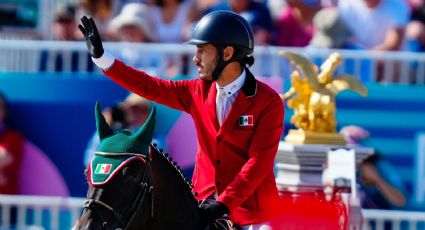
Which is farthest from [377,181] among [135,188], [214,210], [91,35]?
[135,188]

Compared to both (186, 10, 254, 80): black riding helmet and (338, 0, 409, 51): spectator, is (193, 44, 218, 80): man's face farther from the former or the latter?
(338, 0, 409, 51): spectator

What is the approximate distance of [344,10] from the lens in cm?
1241

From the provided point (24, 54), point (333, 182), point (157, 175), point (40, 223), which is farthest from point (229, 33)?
point (24, 54)

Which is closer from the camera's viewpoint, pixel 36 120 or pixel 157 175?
pixel 157 175

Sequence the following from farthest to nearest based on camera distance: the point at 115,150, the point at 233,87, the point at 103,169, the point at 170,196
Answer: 1. the point at 233,87
2. the point at 170,196
3. the point at 115,150
4. the point at 103,169

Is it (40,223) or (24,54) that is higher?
(24,54)

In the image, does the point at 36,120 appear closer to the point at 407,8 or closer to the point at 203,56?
the point at 407,8

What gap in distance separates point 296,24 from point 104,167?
6909mm

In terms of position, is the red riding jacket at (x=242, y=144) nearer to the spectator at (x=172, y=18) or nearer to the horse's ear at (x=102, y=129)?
the horse's ear at (x=102, y=129)

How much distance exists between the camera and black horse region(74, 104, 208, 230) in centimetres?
584

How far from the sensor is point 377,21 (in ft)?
40.4

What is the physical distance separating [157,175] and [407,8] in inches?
262

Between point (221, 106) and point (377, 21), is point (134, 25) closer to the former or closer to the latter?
point (377, 21)

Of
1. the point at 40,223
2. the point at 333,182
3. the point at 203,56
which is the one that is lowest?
the point at 40,223
